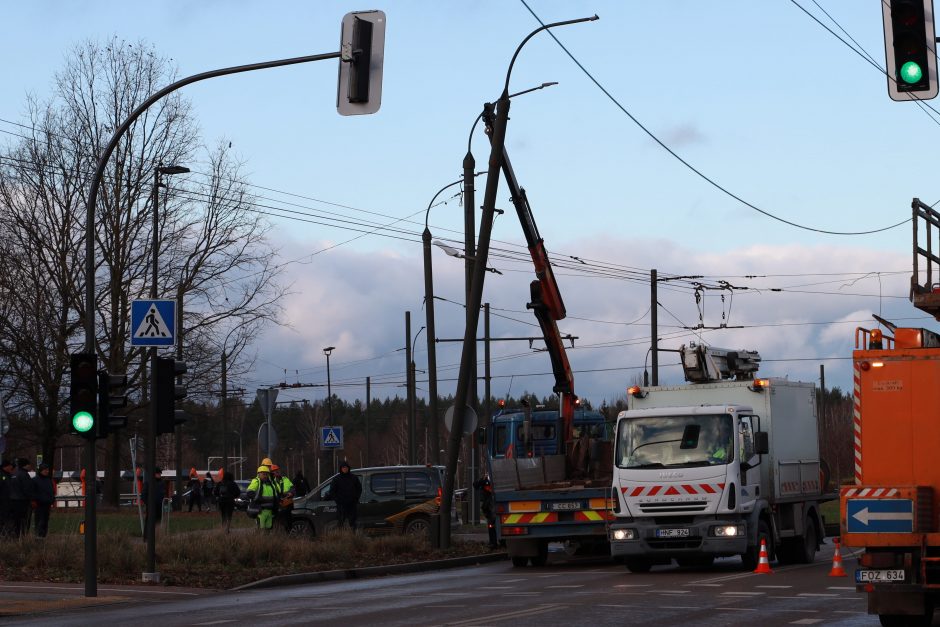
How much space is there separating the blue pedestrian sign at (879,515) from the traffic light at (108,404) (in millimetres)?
10058

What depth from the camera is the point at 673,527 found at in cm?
2080

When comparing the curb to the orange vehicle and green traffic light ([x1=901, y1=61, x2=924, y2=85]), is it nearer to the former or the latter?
the orange vehicle

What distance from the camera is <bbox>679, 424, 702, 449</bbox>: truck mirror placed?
21.2m

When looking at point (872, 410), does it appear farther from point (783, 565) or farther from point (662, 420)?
point (783, 565)

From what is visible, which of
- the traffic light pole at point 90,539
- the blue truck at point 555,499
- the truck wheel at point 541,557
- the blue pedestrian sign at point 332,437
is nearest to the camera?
the traffic light pole at point 90,539

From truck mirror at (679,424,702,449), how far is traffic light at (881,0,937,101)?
30.3 ft

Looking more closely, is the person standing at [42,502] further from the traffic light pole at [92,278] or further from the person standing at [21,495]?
the traffic light pole at [92,278]

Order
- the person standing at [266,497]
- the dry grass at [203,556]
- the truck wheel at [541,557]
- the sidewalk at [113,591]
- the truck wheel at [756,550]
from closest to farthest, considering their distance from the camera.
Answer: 1. the sidewalk at [113,591]
2. the truck wheel at [756,550]
3. the dry grass at [203,556]
4. the truck wheel at [541,557]
5. the person standing at [266,497]

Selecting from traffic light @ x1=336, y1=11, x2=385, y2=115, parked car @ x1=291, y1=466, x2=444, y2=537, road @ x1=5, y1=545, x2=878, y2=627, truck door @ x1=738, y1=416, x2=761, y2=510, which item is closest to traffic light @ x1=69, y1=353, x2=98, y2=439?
road @ x1=5, y1=545, x2=878, y2=627

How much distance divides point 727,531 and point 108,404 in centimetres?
886

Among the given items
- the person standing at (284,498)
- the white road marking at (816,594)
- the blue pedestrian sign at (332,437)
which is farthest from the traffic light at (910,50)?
the blue pedestrian sign at (332,437)

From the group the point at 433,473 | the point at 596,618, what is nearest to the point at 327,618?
the point at 596,618

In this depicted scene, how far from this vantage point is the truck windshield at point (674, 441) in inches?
829

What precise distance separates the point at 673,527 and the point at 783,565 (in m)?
3.41
